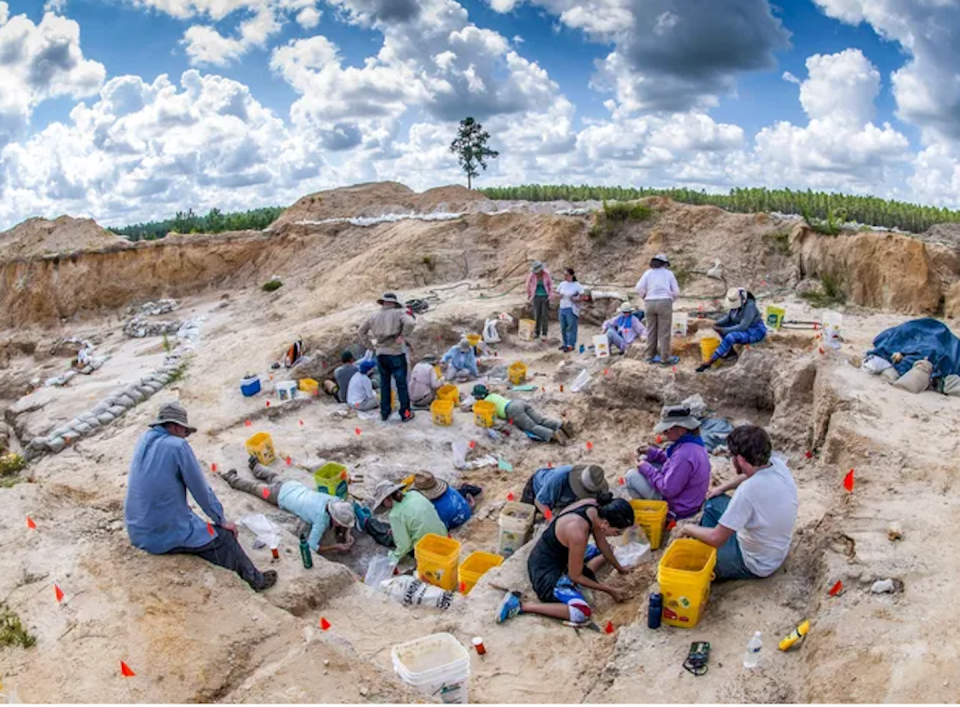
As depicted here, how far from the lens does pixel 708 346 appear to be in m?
9.43

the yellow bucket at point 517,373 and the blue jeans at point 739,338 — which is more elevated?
the blue jeans at point 739,338

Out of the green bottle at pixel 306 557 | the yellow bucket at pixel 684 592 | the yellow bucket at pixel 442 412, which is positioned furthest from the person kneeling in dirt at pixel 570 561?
the yellow bucket at pixel 442 412

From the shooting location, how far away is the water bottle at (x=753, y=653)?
3.89 metres

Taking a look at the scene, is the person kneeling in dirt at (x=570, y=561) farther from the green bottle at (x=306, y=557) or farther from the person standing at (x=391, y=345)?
the person standing at (x=391, y=345)

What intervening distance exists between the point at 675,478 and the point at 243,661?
3636 mm

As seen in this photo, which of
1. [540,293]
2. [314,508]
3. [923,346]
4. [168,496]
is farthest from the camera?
[540,293]

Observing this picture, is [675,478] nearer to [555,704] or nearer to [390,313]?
[555,704]

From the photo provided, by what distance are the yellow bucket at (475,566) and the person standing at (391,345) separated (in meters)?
3.55

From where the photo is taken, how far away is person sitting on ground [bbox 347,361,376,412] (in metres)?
9.71

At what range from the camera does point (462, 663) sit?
12.3 feet

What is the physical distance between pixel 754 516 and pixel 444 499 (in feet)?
10.9

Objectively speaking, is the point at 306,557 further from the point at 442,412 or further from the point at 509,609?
the point at 442,412

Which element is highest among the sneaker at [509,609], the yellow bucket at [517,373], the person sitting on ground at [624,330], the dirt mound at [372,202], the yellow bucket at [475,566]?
the dirt mound at [372,202]

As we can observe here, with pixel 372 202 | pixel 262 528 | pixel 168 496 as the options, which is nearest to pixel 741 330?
pixel 262 528
